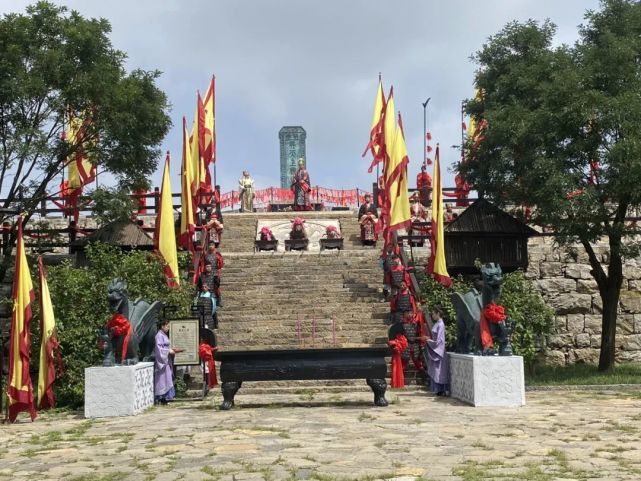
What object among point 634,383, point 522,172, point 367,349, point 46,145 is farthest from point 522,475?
point 46,145

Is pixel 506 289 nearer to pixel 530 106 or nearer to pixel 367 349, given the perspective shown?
pixel 530 106

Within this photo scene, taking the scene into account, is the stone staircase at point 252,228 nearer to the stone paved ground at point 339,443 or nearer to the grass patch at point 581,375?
the grass patch at point 581,375

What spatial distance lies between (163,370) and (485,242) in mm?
9370

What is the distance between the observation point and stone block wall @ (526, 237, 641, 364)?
2155 cm

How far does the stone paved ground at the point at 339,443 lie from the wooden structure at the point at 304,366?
15.3 inches

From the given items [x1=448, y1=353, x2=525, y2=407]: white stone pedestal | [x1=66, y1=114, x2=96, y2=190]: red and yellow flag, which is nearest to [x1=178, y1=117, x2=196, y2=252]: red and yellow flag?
[x1=66, y1=114, x2=96, y2=190]: red and yellow flag

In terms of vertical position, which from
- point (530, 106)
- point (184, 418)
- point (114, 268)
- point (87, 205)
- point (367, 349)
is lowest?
point (184, 418)

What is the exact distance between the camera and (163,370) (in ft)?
44.7

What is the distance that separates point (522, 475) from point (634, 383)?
9.22m

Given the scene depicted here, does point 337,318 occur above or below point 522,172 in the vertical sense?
below

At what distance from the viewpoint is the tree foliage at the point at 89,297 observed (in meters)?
14.6

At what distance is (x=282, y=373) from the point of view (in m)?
12.1

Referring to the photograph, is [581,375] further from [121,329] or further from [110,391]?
[110,391]

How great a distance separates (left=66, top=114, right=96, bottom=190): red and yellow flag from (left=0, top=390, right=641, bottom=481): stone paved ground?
9250mm
